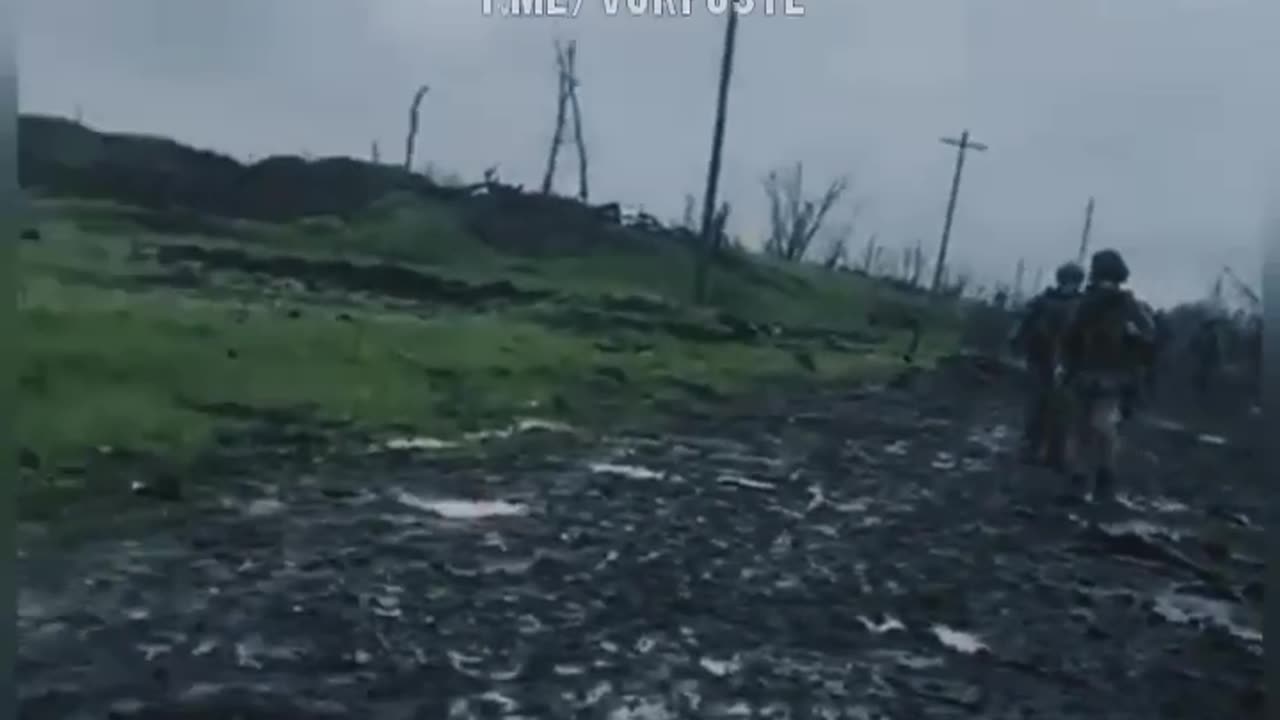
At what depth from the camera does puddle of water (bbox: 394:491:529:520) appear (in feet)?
4.19

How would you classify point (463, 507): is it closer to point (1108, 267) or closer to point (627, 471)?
point (627, 471)

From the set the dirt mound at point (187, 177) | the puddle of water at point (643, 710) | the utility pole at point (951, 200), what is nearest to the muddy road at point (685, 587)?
the puddle of water at point (643, 710)

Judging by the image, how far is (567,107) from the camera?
1.32 m

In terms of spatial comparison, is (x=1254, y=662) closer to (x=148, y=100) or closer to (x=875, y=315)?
(x=875, y=315)

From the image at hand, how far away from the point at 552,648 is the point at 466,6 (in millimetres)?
667

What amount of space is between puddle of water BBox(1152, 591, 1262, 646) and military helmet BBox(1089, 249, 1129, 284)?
1.07 feet

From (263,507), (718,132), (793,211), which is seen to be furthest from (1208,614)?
(263,507)

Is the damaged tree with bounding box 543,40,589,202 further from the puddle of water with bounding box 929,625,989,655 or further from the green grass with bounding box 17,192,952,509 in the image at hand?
the puddle of water with bounding box 929,625,989,655

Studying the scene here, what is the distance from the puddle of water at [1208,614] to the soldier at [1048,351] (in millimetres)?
172

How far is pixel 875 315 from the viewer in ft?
4.41

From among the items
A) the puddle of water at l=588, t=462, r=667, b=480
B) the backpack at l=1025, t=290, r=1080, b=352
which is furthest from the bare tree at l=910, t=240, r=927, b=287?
the puddle of water at l=588, t=462, r=667, b=480

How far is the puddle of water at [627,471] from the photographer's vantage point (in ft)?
4.32

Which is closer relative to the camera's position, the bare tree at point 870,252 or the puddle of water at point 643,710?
the puddle of water at point 643,710

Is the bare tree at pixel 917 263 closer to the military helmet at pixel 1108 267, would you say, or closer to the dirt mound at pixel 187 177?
the military helmet at pixel 1108 267
